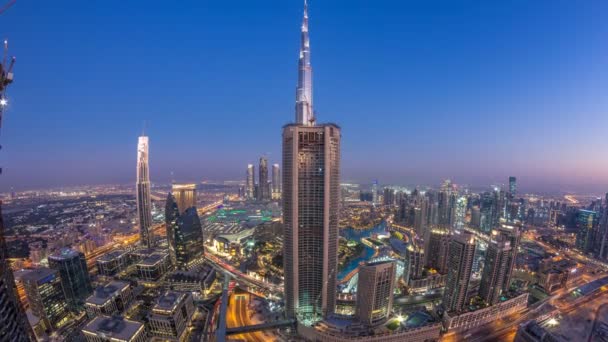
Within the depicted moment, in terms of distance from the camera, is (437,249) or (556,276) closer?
(556,276)

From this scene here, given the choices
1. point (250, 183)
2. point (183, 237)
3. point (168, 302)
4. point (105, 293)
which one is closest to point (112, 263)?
point (183, 237)

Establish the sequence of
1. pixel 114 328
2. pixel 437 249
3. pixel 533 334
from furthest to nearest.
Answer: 1. pixel 437 249
2. pixel 533 334
3. pixel 114 328

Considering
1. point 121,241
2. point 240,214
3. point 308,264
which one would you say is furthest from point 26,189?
point 308,264

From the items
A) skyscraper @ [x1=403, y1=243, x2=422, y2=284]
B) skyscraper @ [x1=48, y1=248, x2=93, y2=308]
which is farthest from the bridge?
skyscraper @ [x1=48, y1=248, x2=93, y2=308]

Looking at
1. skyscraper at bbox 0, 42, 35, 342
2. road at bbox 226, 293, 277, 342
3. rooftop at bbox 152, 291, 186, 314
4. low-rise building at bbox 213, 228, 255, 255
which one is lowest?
road at bbox 226, 293, 277, 342

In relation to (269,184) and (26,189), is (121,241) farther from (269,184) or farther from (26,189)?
(26,189)

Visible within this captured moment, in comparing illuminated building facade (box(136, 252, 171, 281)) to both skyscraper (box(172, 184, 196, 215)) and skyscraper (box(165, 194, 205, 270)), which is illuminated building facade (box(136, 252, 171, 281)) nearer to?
skyscraper (box(165, 194, 205, 270))

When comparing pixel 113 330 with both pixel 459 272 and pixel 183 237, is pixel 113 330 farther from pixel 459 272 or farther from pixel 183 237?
pixel 459 272
